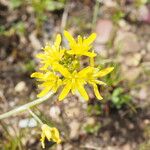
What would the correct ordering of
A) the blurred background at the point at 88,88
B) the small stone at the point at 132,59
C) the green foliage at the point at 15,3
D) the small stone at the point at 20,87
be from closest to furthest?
the blurred background at the point at 88,88 < the small stone at the point at 20,87 < the small stone at the point at 132,59 < the green foliage at the point at 15,3

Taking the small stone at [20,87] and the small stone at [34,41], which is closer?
the small stone at [20,87]

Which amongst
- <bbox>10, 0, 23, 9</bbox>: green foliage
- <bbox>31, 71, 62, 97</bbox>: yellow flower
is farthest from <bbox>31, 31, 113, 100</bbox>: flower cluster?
<bbox>10, 0, 23, 9</bbox>: green foliage

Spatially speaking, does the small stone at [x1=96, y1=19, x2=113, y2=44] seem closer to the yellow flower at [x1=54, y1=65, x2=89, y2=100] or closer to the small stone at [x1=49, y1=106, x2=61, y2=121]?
the small stone at [x1=49, y1=106, x2=61, y2=121]

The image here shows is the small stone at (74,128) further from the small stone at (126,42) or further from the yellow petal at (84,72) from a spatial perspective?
the yellow petal at (84,72)

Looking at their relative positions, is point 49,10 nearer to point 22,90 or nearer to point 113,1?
point 113,1

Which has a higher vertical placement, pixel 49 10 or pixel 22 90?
pixel 49 10

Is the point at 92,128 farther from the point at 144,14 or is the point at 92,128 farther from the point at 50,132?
the point at 144,14

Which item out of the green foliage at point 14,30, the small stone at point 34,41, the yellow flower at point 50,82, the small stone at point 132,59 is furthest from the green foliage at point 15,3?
the yellow flower at point 50,82

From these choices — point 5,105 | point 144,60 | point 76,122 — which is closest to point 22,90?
point 5,105
